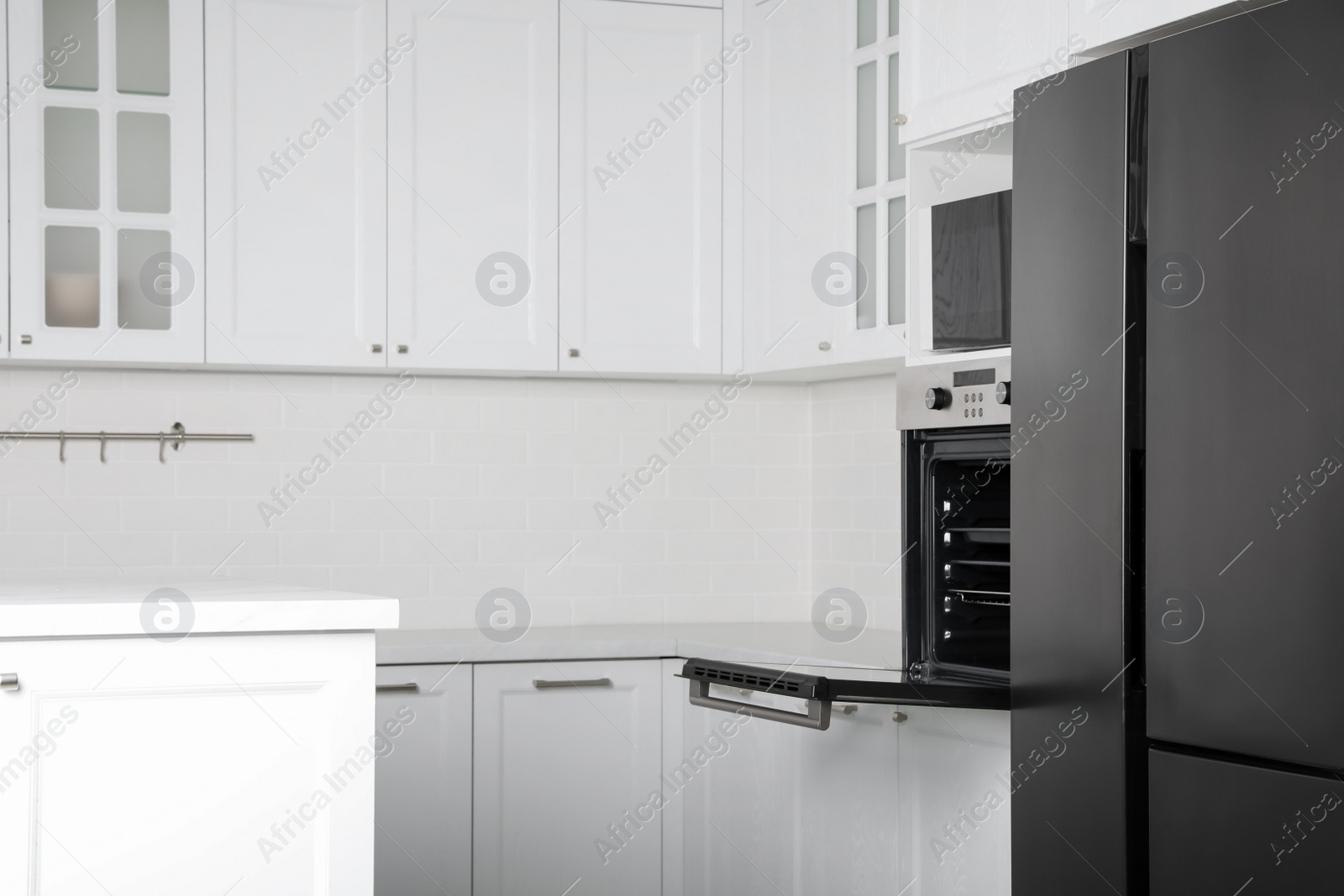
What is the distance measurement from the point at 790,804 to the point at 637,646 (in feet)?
1.88

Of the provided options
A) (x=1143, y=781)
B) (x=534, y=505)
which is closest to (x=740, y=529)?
(x=534, y=505)

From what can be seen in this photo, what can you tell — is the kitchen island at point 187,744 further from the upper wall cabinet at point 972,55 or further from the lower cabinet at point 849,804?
the upper wall cabinet at point 972,55

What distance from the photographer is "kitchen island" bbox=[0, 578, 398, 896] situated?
1.47m

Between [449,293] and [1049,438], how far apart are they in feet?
5.78

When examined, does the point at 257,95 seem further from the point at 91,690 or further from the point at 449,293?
the point at 91,690

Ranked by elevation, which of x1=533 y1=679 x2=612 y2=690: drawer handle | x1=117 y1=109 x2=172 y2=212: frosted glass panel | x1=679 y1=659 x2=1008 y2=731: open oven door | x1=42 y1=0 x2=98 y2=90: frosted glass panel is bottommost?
x1=533 y1=679 x2=612 y2=690: drawer handle

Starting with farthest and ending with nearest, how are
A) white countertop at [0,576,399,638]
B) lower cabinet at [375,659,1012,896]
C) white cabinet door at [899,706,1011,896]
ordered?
1. lower cabinet at [375,659,1012,896]
2. white cabinet door at [899,706,1011,896]
3. white countertop at [0,576,399,638]

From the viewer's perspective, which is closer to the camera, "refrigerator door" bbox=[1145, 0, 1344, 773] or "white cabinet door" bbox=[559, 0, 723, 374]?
"refrigerator door" bbox=[1145, 0, 1344, 773]

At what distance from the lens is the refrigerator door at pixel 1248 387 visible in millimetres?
1604

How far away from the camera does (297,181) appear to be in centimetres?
320

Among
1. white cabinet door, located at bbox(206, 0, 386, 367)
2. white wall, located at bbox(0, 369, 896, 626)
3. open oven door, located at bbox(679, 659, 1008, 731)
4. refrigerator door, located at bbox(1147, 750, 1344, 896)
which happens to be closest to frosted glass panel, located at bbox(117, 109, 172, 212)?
white cabinet door, located at bbox(206, 0, 386, 367)

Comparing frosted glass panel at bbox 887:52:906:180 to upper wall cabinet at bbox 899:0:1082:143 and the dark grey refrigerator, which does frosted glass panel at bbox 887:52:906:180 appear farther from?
the dark grey refrigerator

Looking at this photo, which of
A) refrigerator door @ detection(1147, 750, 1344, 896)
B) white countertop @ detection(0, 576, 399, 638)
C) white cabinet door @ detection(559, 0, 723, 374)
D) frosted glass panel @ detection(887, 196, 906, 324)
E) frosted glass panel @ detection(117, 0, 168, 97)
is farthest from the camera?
white cabinet door @ detection(559, 0, 723, 374)

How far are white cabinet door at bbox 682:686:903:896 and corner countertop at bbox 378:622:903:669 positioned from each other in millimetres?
114
